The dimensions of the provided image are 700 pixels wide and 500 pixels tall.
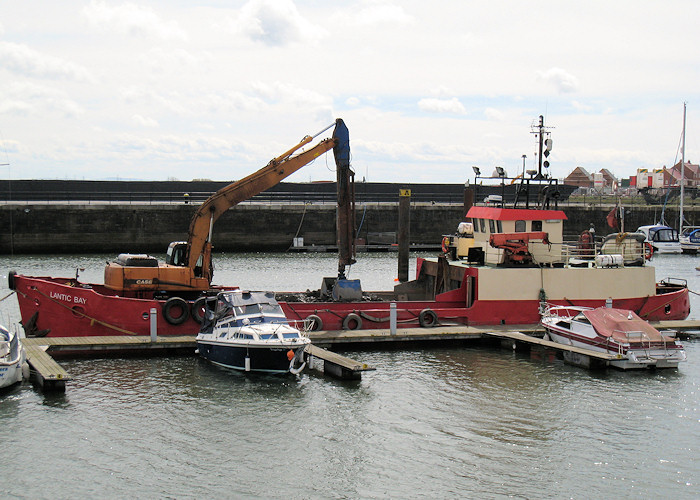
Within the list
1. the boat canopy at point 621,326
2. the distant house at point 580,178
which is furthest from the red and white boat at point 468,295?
the distant house at point 580,178

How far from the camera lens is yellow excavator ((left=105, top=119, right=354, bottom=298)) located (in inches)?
906

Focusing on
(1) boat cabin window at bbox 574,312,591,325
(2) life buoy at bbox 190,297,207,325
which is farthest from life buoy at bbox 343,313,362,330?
(1) boat cabin window at bbox 574,312,591,325

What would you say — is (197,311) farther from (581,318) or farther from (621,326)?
(621,326)

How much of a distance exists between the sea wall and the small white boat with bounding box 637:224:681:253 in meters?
15.1

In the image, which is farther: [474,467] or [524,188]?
[524,188]

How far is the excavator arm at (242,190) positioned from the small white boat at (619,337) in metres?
8.58

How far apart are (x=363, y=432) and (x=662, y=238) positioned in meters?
52.1

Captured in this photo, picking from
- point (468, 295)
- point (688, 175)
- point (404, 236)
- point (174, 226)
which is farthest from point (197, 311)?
point (688, 175)

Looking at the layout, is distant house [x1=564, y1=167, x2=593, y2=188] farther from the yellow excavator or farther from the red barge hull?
the yellow excavator

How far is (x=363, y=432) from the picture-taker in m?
16.3

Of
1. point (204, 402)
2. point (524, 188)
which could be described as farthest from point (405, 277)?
point (204, 402)

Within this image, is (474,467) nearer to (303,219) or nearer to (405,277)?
(405,277)

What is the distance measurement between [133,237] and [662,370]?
3959 centimetres

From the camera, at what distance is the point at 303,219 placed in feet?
188
